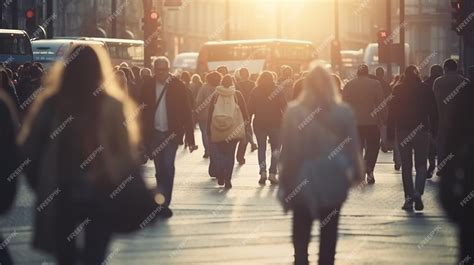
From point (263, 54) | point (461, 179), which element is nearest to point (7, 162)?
point (461, 179)

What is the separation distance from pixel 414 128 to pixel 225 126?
14.4 feet

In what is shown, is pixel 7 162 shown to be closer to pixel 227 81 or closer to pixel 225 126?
pixel 225 126

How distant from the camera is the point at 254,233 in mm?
13516

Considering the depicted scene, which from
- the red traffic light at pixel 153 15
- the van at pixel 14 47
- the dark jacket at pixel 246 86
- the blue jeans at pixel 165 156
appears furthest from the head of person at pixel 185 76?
the blue jeans at pixel 165 156

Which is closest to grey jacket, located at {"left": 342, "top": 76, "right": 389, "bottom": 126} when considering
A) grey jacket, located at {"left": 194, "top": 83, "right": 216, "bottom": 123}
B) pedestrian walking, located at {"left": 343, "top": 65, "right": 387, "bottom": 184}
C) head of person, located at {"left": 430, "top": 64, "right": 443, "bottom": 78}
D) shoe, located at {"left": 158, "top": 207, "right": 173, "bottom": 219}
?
pedestrian walking, located at {"left": 343, "top": 65, "right": 387, "bottom": 184}

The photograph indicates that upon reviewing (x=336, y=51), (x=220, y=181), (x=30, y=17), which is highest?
Result: (x=30, y=17)

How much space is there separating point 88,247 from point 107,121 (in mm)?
672

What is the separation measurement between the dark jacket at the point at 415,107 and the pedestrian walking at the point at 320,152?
6.85 metres

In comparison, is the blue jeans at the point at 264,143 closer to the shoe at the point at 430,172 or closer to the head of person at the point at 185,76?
the shoe at the point at 430,172

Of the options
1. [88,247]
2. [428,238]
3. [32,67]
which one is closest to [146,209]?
[88,247]

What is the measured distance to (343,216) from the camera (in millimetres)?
15297

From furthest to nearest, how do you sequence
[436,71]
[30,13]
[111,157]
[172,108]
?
[30,13] → [436,71] → [172,108] → [111,157]

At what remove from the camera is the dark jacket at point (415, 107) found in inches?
636

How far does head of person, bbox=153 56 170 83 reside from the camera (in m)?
15.4
